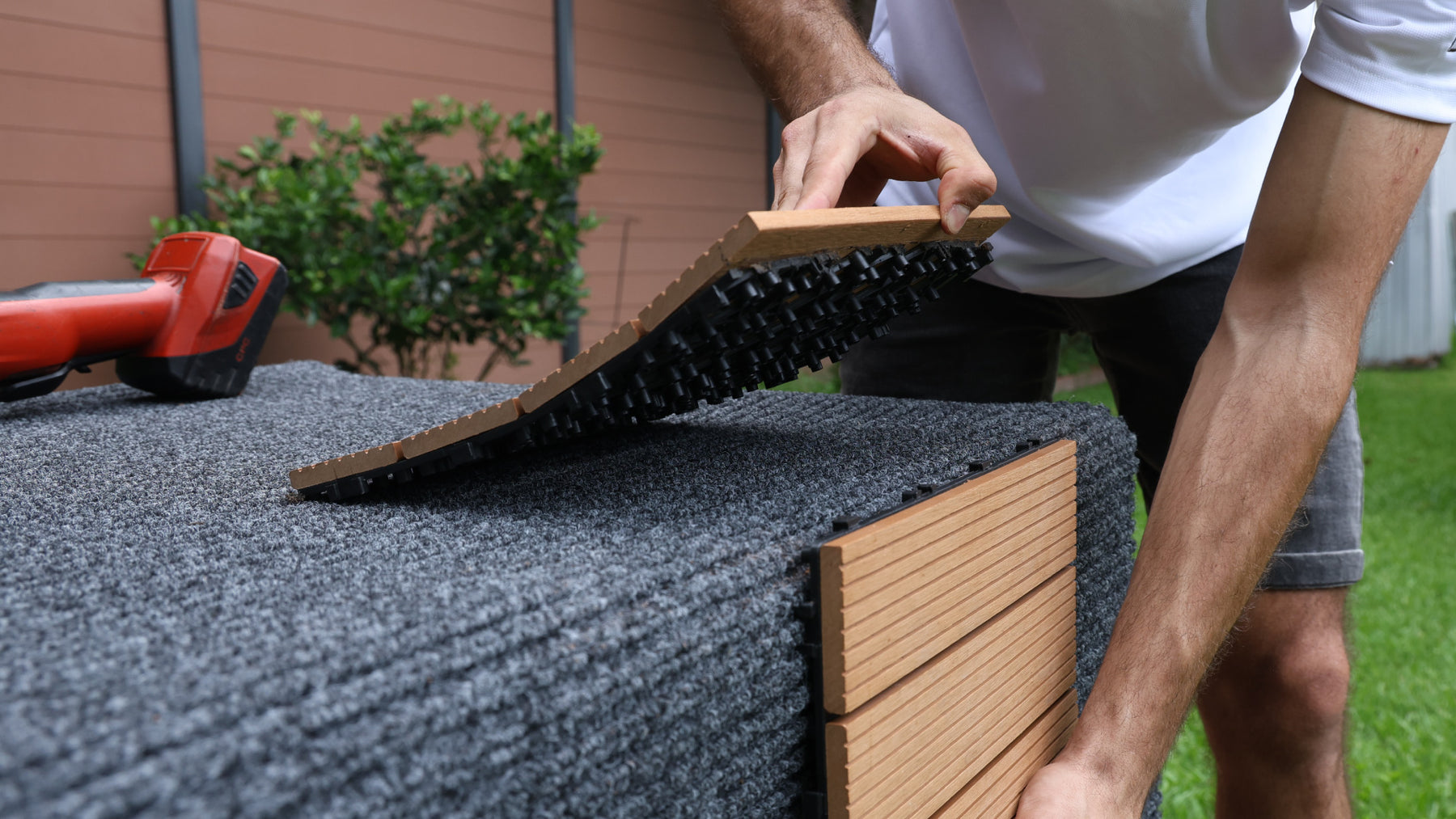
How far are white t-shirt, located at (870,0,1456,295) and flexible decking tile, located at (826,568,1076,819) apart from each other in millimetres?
509

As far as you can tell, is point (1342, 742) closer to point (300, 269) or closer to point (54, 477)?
point (54, 477)

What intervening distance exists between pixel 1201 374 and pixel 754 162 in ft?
15.6

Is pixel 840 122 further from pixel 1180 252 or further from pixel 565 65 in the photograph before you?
pixel 565 65

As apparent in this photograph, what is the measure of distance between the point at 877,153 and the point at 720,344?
0.37 meters

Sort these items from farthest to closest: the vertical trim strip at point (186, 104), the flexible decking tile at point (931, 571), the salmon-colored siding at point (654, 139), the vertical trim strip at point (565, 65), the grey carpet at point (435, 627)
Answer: the salmon-colored siding at point (654, 139), the vertical trim strip at point (565, 65), the vertical trim strip at point (186, 104), the flexible decking tile at point (931, 571), the grey carpet at point (435, 627)

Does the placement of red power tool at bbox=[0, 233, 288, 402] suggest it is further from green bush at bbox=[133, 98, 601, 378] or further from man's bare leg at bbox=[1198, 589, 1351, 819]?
green bush at bbox=[133, 98, 601, 378]

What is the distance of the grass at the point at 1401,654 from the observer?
5.20 feet

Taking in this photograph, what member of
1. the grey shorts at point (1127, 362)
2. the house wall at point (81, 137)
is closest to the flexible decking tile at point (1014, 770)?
the grey shorts at point (1127, 362)

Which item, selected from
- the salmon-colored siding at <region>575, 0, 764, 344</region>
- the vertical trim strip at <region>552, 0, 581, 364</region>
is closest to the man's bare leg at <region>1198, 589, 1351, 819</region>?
the vertical trim strip at <region>552, 0, 581, 364</region>

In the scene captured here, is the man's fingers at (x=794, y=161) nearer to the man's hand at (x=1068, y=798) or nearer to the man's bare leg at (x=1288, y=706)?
the man's hand at (x=1068, y=798)

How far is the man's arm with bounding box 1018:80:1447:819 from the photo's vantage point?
0.68 metres

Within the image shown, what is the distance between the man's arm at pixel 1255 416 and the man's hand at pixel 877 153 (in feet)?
0.88

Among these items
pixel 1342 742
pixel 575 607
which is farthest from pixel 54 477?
pixel 1342 742


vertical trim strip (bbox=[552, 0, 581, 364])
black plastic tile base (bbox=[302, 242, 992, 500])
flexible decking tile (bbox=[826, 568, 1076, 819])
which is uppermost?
vertical trim strip (bbox=[552, 0, 581, 364])
